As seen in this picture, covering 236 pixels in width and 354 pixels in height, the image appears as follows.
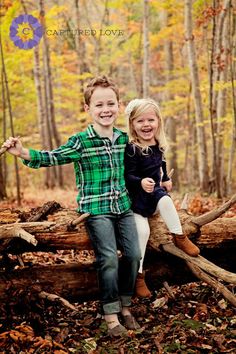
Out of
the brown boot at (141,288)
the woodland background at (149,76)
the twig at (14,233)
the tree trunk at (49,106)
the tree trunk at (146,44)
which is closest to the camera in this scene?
the twig at (14,233)

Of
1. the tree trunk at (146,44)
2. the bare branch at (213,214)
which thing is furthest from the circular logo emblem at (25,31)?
the bare branch at (213,214)

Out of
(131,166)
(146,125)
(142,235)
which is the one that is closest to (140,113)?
(146,125)

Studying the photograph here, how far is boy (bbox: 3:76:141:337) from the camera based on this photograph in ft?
12.2

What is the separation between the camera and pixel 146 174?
405 cm

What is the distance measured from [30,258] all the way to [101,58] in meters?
16.8

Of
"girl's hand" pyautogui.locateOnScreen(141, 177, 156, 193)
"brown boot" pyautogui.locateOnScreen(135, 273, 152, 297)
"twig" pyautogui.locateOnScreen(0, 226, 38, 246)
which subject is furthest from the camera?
"brown boot" pyautogui.locateOnScreen(135, 273, 152, 297)

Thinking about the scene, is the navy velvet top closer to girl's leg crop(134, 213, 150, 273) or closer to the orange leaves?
girl's leg crop(134, 213, 150, 273)

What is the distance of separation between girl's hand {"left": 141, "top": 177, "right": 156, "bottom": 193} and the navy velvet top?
0.38ft

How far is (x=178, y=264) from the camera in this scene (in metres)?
4.32

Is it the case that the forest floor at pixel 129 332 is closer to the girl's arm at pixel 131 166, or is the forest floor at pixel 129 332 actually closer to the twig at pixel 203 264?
the twig at pixel 203 264

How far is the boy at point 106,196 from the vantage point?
373 centimetres

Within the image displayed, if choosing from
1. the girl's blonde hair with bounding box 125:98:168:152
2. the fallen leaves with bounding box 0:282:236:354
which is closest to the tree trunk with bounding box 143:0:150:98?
the girl's blonde hair with bounding box 125:98:168:152

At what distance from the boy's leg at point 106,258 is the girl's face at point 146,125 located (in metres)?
0.87

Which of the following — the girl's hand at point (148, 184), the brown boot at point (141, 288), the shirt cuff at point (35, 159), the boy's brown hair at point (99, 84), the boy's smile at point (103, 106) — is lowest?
the brown boot at point (141, 288)
